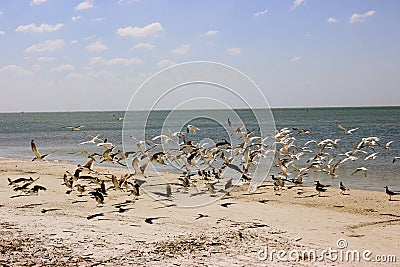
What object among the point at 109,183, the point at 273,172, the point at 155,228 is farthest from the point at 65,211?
the point at 273,172

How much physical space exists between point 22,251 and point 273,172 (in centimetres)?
1177

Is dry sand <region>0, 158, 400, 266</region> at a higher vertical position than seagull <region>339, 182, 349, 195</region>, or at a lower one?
lower

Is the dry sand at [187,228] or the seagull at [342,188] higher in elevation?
the seagull at [342,188]

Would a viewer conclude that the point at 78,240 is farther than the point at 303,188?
No

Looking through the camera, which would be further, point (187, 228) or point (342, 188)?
point (342, 188)

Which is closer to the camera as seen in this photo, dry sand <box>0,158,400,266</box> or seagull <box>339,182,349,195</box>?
dry sand <box>0,158,400,266</box>

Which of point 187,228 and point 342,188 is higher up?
point 342,188

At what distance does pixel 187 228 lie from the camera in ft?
26.6

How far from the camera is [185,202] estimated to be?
10633 mm

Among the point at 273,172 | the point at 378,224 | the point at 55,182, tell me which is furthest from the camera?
the point at 273,172

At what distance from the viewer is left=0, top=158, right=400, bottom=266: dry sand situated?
641 centimetres

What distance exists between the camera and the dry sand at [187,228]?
641 cm

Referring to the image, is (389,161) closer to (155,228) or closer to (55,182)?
(55,182)

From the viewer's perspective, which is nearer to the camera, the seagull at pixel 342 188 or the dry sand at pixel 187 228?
the dry sand at pixel 187 228
